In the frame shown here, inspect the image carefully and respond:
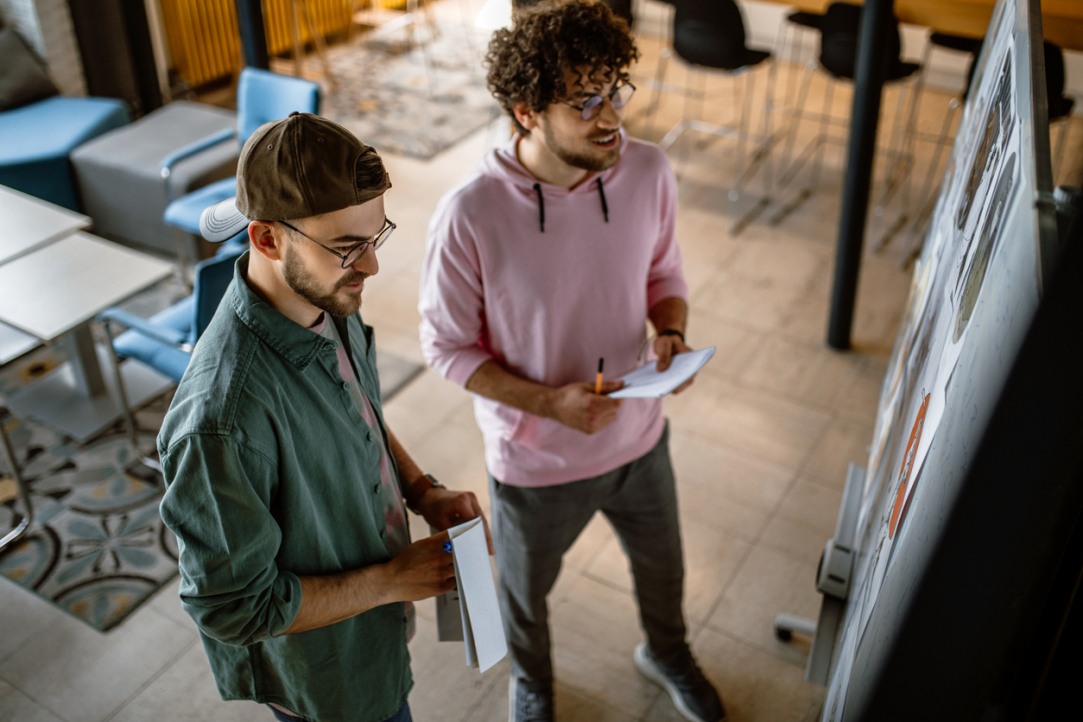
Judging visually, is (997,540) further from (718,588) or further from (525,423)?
(718,588)

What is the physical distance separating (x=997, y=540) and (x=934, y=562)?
Result: 0.06 meters

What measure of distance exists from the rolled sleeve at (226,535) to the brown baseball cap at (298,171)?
0.32 meters

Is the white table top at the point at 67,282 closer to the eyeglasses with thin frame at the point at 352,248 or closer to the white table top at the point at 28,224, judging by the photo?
the white table top at the point at 28,224

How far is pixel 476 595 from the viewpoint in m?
1.51

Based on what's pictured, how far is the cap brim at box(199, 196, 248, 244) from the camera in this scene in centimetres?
129

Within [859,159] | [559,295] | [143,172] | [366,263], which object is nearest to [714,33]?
[859,159]

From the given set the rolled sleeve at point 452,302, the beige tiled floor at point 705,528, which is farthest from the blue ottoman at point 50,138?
the rolled sleeve at point 452,302

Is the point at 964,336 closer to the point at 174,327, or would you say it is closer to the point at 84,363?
the point at 174,327

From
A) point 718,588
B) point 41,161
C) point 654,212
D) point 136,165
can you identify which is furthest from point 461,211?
point 41,161

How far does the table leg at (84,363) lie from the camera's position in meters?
3.60

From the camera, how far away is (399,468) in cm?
176

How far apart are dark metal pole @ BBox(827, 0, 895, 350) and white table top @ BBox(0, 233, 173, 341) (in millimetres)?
2757

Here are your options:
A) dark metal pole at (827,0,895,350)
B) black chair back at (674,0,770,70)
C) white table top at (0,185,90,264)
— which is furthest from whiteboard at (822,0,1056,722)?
black chair back at (674,0,770,70)

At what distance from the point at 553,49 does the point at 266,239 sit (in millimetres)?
826
